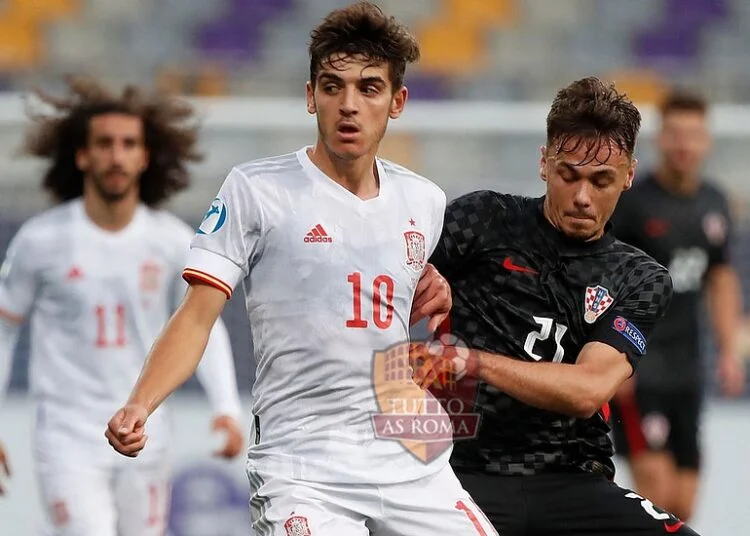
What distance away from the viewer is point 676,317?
26.1ft

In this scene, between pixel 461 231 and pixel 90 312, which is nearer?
pixel 461 231

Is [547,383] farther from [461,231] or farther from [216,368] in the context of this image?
[216,368]

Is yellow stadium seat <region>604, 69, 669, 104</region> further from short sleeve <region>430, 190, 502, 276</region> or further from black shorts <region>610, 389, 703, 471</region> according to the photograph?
short sleeve <region>430, 190, 502, 276</region>

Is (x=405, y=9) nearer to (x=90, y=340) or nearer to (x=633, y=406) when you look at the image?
(x=633, y=406)

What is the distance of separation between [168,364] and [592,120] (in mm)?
1449

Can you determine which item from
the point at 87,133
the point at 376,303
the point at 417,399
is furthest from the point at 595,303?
the point at 87,133

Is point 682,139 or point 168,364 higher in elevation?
point 682,139

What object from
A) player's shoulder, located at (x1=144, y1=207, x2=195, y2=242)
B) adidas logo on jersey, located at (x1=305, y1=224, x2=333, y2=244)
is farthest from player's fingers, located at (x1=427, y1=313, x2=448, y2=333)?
player's shoulder, located at (x1=144, y1=207, x2=195, y2=242)

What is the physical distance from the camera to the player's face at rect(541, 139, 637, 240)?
13.8 ft

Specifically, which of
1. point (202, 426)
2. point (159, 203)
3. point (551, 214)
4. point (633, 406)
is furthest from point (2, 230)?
point (551, 214)

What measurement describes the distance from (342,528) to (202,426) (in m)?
5.17

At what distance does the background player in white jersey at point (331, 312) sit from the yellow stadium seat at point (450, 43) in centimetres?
958

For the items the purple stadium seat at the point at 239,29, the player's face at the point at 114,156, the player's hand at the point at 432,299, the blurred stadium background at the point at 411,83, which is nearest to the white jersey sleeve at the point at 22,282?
the player's face at the point at 114,156

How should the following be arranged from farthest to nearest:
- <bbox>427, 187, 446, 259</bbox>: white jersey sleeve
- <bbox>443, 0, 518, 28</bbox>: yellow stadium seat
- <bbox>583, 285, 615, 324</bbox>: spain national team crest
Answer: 1. <bbox>443, 0, 518, 28</bbox>: yellow stadium seat
2. <bbox>583, 285, 615, 324</bbox>: spain national team crest
3. <bbox>427, 187, 446, 259</bbox>: white jersey sleeve
